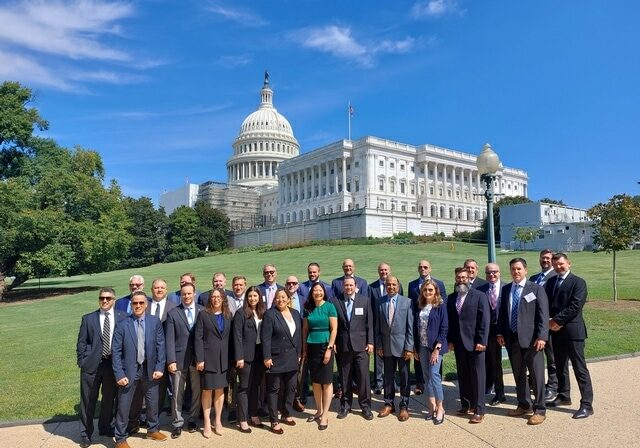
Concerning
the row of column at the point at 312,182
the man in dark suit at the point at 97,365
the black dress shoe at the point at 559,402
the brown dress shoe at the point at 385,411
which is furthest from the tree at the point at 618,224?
the row of column at the point at 312,182

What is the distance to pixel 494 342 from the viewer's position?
7977 millimetres

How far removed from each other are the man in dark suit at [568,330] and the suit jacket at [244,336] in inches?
176

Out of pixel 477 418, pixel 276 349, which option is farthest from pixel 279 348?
pixel 477 418

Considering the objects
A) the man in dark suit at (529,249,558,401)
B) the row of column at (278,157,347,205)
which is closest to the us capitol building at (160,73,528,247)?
the row of column at (278,157,347,205)

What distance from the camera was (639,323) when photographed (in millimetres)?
13422

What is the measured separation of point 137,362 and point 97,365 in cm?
52

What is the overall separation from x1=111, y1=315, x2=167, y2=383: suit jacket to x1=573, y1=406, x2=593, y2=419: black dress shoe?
584 centimetres

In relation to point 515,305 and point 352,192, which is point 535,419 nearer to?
point 515,305

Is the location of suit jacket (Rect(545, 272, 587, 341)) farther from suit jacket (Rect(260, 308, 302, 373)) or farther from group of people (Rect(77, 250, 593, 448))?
suit jacket (Rect(260, 308, 302, 373))

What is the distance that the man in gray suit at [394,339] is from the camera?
24.6 ft

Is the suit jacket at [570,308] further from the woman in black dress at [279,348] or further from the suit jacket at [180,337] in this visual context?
the suit jacket at [180,337]

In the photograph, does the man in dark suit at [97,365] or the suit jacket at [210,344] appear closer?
the man in dark suit at [97,365]

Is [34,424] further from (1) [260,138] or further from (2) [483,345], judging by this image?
(1) [260,138]

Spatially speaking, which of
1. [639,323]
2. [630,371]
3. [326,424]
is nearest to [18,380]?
[326,424]
